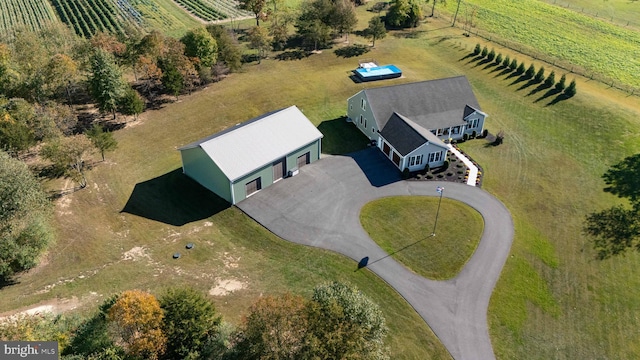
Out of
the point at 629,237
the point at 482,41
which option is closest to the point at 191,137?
the point at 629,237

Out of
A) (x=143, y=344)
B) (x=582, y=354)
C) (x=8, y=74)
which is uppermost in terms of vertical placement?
(x=8, y=74)

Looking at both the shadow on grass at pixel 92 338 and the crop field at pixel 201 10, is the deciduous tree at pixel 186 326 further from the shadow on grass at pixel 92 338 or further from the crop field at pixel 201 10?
the crop field at pixel 201 10

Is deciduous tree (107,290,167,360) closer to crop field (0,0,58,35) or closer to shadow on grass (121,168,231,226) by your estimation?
shadow on grass (121,168,231,226)

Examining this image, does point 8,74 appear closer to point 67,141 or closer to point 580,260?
point 67,141

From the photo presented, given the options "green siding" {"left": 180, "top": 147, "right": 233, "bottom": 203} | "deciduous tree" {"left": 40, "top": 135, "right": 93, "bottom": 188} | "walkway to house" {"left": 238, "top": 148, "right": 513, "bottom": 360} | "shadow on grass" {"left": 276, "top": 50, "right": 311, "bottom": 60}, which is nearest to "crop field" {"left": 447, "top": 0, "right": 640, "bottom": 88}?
"shadow on grass" {"left": 276, "top": 50, "right": 311, "bottom": 60}

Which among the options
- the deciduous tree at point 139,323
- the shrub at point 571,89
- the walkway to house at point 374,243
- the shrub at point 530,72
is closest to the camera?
the deciduous tree at point 139,323

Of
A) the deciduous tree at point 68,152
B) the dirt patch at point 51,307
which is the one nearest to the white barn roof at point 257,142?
the deciduous tree at point 68,152

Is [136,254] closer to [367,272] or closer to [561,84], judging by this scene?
[367,272]
